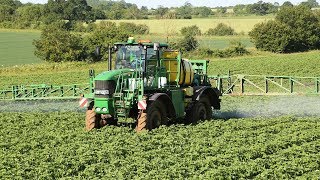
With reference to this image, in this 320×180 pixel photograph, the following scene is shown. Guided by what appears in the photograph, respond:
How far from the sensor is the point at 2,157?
42.1ft

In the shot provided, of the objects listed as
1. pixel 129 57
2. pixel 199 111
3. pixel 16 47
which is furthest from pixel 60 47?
pixel 129 57

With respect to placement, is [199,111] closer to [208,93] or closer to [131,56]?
[208,93]

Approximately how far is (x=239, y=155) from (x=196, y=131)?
3540 millimetres

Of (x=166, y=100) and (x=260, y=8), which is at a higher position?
(x=260, y=8)

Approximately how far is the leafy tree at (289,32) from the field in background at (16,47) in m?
23.9

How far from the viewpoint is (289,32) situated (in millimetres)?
62094

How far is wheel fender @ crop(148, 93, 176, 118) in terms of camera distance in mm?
15973

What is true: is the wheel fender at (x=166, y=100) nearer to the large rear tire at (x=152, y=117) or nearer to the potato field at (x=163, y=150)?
the large rear tire at (x=152, y=117)

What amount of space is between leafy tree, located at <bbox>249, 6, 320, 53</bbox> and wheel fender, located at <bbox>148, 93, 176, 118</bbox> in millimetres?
44904

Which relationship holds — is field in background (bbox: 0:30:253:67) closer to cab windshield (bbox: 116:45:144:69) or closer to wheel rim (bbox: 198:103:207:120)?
wheel rim (bbox: 198:103:207:120)

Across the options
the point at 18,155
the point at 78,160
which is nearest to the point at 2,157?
the point at 18,155

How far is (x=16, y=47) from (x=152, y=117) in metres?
55.3

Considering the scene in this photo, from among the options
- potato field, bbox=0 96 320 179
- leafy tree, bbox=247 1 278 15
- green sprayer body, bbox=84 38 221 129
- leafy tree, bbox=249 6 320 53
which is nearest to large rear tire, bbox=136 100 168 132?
green sprayer body, bbox=84 38 221 129

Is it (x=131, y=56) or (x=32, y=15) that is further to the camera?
(x=32, y=15)
